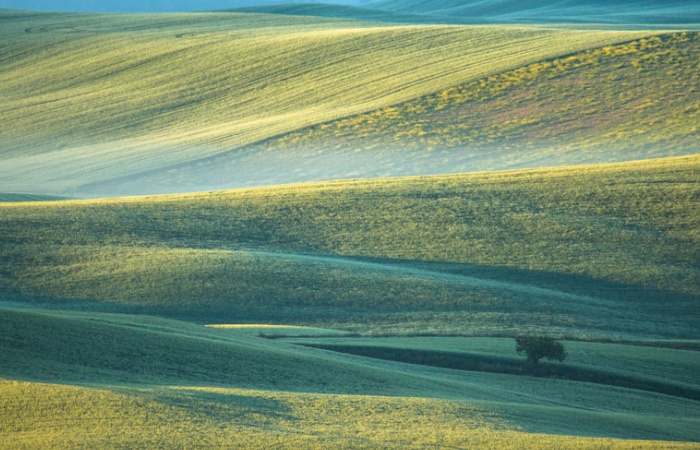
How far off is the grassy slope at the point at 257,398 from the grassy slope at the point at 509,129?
92.0 ft

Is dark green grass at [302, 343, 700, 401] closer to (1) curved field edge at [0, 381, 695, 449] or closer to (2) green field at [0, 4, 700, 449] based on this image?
(2) green field at [0, 4, 700, 449]

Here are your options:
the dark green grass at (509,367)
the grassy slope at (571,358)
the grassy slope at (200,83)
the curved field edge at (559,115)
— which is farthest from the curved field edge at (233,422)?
the grassy slope at (200,83)

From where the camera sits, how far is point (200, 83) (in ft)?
210

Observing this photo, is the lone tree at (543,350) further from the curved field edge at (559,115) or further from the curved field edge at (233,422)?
the curved field edge at (559,115)

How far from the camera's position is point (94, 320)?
1911cm

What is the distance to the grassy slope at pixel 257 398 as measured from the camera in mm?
11812

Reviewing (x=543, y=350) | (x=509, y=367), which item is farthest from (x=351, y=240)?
(x=543, y=350)

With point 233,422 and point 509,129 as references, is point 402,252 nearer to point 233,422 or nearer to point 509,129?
point 233,422

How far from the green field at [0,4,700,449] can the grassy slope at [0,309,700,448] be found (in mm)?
71

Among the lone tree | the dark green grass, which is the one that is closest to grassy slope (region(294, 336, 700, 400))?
the dark green grass

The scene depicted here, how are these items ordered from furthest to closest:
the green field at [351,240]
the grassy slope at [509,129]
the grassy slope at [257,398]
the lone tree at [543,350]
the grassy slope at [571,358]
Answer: the grassy slope at [509,129] < the lone tree at [543,350] < the grassy slope at [571,358] < the green field at [351,240] < the grassy slope at [257,398]

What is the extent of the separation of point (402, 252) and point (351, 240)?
2153 mm

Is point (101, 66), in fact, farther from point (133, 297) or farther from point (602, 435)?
point (602, 435)

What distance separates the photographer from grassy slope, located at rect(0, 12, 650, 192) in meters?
53.0
